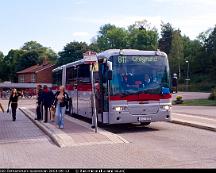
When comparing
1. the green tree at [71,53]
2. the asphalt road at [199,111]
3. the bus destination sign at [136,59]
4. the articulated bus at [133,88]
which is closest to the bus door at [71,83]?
the articulated bus at [133,88]

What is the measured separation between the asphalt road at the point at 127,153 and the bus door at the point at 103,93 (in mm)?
1542

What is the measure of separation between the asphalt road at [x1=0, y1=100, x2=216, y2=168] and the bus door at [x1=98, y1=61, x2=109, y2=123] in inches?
60.7

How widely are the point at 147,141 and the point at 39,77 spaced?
97.7 meters

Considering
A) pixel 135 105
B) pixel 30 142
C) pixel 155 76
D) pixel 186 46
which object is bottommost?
pixel 30 142

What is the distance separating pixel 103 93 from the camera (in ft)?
57.4

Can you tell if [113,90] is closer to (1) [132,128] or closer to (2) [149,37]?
(1) [132,128]

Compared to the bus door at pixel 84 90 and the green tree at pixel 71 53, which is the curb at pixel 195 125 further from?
the green tree at pixel 71 53

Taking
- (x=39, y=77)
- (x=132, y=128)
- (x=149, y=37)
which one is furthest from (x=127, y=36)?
(x=132, y=128)

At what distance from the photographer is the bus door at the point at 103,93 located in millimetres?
16984

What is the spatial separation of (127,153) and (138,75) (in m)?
5.99

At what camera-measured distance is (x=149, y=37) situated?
115875mm

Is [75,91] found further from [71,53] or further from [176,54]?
[176,54]

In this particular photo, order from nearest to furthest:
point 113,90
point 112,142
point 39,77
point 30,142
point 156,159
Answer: point 156,159 → point 112,142 → point 30,142 → point 113,90 → point 39,77

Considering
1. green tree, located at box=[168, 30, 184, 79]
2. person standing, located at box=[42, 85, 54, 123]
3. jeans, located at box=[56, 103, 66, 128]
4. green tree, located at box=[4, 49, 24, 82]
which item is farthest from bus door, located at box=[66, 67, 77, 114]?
green tree, located at box=[4, 49, 24, 82]
